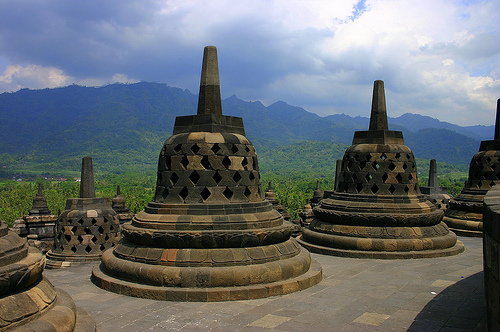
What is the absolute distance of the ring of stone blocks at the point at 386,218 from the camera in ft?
36.1

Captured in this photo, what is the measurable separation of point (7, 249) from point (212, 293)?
3.45 meters

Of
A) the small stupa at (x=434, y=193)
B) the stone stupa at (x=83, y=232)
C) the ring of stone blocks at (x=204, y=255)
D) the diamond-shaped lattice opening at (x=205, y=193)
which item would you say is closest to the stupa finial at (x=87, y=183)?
the stone stupa at (x=83, y=232)

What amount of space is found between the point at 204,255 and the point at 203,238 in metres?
0.29

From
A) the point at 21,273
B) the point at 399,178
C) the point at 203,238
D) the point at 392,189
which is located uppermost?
the point at 399,178

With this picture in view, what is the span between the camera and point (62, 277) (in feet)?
28.8

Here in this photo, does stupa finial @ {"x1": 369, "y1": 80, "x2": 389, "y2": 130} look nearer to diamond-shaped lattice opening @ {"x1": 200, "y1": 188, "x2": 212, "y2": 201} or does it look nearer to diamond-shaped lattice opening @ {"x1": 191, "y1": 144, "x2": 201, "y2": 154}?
diamond-shaped lattice opening @ {"x1": 191, "y1": 144, "x2": 201, "y2": 154}

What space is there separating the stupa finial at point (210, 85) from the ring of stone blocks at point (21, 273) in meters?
5.17

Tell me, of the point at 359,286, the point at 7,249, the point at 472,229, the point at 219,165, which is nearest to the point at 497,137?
the point at 472,229

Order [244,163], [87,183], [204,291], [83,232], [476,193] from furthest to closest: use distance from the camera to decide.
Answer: [476,193], [87,183], [83,232], [244,163], [204,291]

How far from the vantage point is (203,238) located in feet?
24.5

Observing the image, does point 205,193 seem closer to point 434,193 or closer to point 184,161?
point 184,161

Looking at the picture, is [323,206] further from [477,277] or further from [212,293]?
[212,293]

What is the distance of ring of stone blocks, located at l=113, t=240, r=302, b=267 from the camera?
7.32 meters

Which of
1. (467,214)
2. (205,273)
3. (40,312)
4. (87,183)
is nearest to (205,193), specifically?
(205,273)
